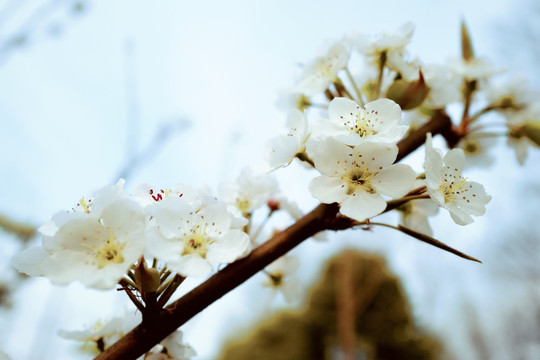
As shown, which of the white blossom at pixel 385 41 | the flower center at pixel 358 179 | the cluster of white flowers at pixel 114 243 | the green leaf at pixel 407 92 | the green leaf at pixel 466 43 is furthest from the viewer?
the green leaf at pixel 466 43

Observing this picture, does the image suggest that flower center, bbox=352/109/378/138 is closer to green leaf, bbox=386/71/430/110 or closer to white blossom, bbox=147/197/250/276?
green leaf, bbox=386/71/430/110

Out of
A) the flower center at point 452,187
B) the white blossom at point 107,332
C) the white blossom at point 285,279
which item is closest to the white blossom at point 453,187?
the flower center at point 452,187

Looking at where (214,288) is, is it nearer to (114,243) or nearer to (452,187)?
(114,243)

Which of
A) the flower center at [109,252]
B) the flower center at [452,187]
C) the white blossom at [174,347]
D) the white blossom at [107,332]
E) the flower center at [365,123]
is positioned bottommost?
the flower center at [452,187]

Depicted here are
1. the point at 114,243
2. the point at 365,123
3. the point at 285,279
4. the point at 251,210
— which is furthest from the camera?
the point at 285,279

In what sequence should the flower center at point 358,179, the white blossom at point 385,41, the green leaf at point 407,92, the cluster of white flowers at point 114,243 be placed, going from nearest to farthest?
the cluster of white flowers at point 114,243
the flower center at point 358,179
the green leaf at point 407,92
the white blossom at point 385,41

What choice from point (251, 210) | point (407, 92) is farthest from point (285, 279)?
point (407, 92)

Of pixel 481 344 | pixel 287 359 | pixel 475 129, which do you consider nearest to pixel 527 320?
pixel 481 344

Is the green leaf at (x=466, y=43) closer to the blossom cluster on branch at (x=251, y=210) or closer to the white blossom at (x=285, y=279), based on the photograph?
the blossom cluster on branch at (x=251, y=210)
